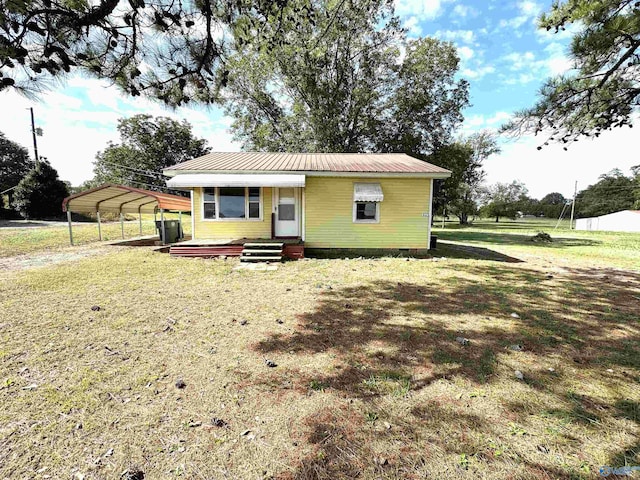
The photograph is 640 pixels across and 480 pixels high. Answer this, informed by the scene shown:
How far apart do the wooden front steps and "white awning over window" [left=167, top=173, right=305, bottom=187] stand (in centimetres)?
211

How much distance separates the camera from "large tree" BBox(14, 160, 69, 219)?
23.7 meters

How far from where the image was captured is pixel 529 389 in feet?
9.41

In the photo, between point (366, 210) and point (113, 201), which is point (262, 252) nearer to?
point (366, 210)

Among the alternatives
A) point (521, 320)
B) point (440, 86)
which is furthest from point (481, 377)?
point (440, 86)

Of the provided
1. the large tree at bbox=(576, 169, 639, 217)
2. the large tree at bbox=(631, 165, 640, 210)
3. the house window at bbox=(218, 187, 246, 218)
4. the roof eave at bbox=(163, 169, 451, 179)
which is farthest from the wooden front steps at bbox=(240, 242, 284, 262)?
the large tree at bbox=(576, 169, 639, 217)

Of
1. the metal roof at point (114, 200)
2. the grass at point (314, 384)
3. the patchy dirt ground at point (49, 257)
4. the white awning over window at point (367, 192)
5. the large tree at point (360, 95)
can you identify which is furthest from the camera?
the large tree at point (360, 95)

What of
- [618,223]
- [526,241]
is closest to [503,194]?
[618,223]

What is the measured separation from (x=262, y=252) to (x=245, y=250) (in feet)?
1.91

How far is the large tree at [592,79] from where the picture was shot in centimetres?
396

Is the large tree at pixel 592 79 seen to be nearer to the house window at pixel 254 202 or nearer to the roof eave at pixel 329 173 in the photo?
the roof eave at pixel 329 173

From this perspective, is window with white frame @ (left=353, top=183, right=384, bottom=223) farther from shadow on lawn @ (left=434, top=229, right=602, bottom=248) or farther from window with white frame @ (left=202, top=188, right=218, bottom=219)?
shadow on lawn @ (left=434, top=229, right=602, bottom=248)

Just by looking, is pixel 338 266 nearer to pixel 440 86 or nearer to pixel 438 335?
pixel 438 335

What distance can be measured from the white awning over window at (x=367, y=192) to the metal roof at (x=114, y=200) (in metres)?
Result: 8.13

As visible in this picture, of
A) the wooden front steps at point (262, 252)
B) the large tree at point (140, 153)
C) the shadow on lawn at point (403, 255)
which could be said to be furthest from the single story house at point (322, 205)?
the large tree at point (140, 153)
